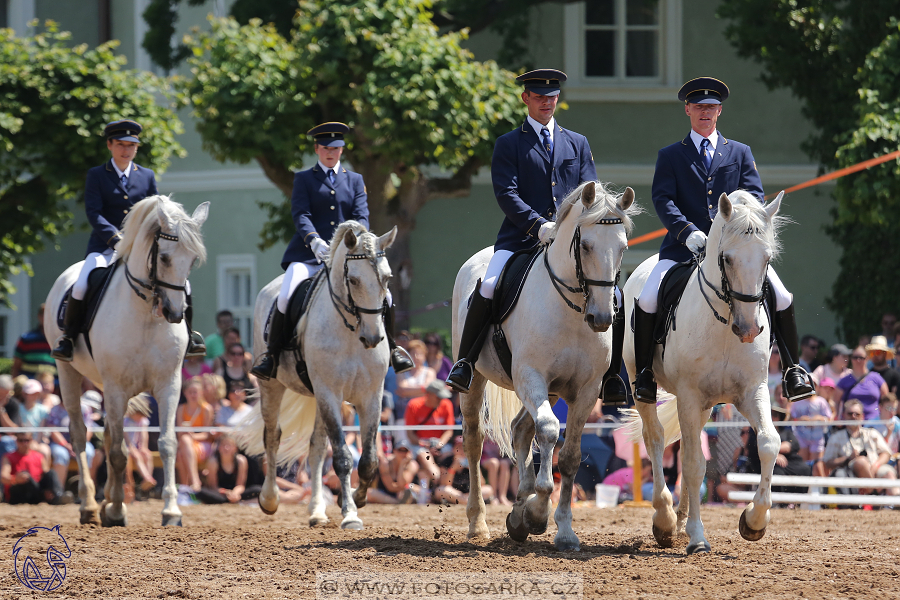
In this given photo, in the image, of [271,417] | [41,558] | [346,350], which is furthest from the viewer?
[271,417]

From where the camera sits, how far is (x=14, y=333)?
22.1 m

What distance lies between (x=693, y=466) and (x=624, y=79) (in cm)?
1256

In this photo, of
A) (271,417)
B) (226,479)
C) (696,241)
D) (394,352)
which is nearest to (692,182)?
(696,241)

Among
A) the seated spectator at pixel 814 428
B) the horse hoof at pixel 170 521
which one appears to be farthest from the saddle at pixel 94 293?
the seated spectator at pixel 814 428

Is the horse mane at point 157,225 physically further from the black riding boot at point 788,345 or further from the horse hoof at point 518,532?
the black riding boot at point 788,345

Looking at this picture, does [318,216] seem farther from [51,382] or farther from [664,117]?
[664,117]

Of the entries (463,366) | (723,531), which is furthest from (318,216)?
(723,531)

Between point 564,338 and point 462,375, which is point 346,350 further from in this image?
point 564,338

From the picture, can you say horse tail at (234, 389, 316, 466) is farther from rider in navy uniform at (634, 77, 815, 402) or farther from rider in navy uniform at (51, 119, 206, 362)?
rider in navy uniform at (634, 77, 815, 402)

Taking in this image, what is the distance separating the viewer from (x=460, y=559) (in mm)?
6797

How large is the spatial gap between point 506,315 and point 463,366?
0.46 meters

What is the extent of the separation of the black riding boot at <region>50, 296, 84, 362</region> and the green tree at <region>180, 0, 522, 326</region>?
5.18m

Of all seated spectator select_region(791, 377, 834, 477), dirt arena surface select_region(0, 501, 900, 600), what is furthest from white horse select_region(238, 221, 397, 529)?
seated spectator select_region(791, 377, 834, 477)

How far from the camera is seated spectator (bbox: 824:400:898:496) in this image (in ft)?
37.8
